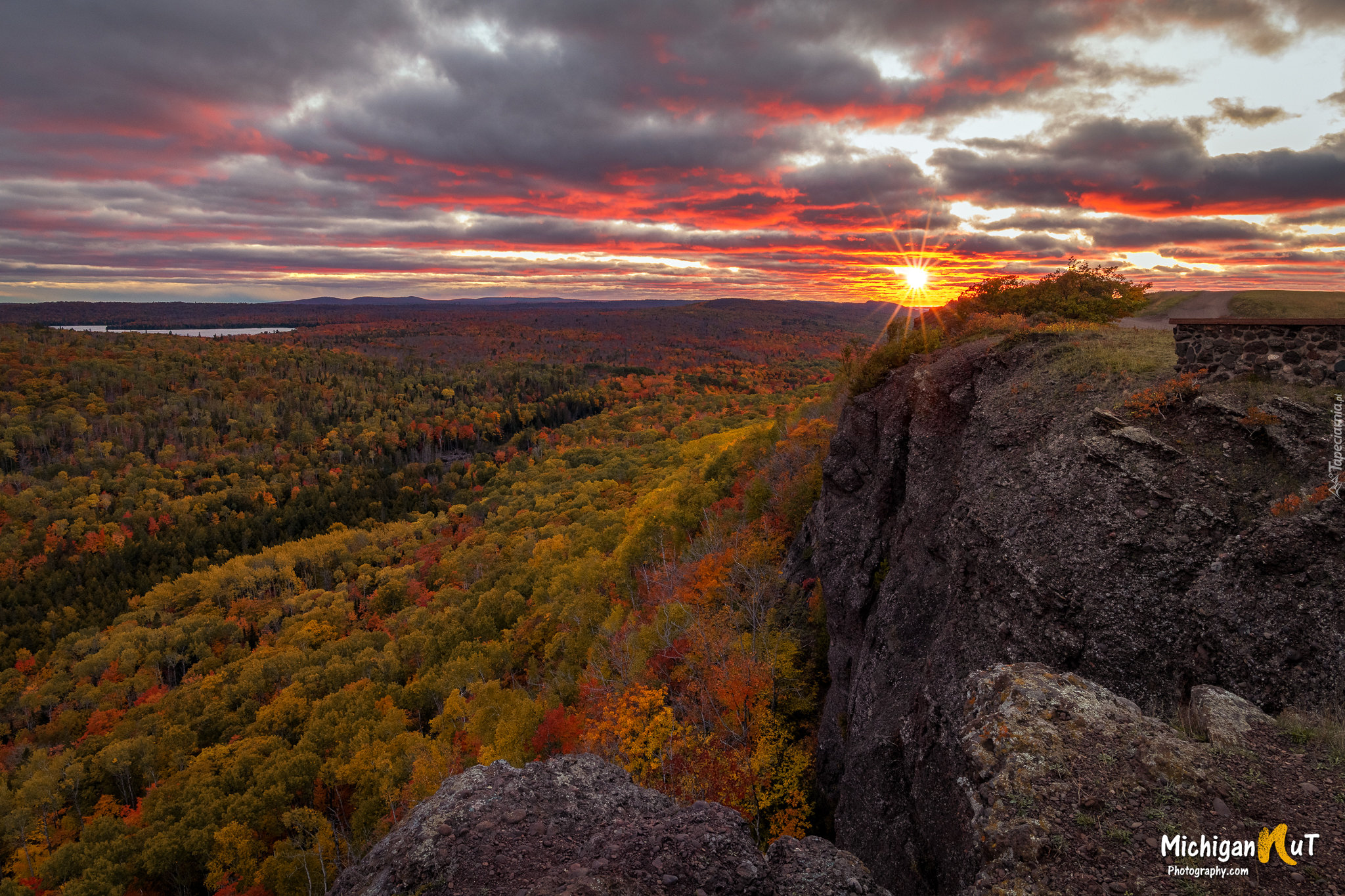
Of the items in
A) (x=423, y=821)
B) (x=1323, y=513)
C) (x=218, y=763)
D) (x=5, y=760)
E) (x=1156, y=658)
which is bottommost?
(x=5, y=760)

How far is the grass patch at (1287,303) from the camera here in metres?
17.8

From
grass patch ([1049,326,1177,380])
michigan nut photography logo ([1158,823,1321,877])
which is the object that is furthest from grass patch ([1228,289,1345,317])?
michigan nut photography logo ([1158,823,1321,877])

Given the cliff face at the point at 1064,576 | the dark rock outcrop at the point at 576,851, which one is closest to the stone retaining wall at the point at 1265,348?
the cliff face at the point at 1064,576

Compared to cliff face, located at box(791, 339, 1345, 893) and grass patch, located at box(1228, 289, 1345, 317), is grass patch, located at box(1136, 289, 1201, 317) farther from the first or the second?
cliff face, located at box(791, 339, 1345, 893)

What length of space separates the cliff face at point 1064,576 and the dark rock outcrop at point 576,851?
3039mm

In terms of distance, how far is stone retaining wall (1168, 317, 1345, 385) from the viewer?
42.1 feet

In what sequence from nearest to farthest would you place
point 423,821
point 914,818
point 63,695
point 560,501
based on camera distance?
1. point 423,821
2. point 914,818
3. point 63,695
4. point 560,501

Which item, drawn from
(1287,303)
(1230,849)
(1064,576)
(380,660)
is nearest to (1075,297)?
(1287,303)

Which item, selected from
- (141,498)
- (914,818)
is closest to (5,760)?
(141,498)

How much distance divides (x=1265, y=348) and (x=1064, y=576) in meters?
7.39

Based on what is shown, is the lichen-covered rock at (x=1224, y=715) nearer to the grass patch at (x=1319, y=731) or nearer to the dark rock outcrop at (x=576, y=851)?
the grass patch at (x=1319, y=731)

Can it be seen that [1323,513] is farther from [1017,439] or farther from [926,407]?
[926,407]

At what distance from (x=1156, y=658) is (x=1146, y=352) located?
1030 cm

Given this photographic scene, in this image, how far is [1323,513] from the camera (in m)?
10.5
